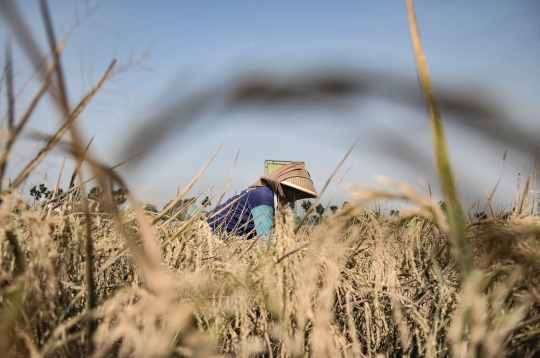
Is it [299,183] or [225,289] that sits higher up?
[299,183]

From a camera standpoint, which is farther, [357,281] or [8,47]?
Answer: [357,281]

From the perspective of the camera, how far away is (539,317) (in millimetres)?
495

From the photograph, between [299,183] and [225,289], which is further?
[299,183]

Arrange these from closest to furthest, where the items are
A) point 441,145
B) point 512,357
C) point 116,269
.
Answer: point 441,145 < point 512,357 < point 116,269

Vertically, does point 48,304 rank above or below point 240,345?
above

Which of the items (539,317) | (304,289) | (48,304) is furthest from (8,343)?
(539,317)

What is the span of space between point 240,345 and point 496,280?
0.44m

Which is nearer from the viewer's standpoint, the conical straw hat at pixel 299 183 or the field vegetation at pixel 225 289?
the field vegetation at pixel 225 289

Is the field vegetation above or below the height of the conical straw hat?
below

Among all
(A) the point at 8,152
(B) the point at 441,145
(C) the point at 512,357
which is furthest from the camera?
(C) the point at 512,357

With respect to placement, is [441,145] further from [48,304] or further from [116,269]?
[116,269]

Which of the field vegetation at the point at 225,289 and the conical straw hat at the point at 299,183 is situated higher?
the conical straw hat at the point at 299,183

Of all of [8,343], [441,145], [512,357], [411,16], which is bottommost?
[512,357]

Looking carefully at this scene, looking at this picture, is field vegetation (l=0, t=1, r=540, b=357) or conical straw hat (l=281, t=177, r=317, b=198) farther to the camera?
conical straw hat (l=281, t=177, r=317, b=198)
